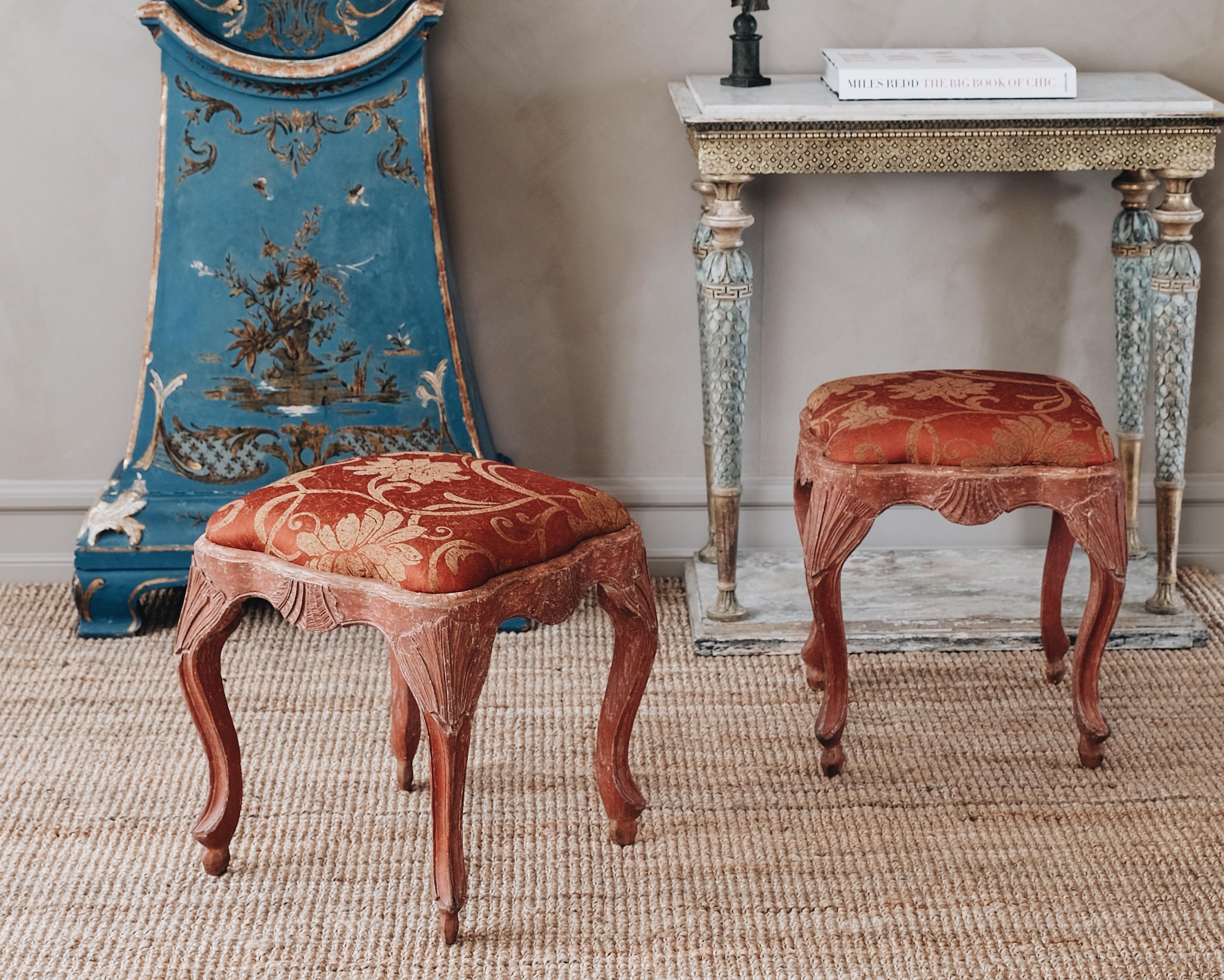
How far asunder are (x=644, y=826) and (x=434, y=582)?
553mm

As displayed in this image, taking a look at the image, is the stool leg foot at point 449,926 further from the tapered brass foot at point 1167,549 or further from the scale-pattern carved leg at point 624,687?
the tapered brass foot at point 1167,549


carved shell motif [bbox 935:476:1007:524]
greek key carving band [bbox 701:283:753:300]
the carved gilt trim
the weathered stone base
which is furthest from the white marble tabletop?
the weathered stone base

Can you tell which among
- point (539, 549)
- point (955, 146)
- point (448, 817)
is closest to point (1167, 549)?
point (955, 146)

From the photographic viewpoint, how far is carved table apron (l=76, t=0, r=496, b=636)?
2.04 metres

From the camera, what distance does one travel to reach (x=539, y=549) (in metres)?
1.37

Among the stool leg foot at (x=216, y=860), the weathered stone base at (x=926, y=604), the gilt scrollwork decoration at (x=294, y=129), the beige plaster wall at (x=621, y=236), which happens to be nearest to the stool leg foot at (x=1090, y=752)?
the weathered stone base at (x=926, y=604)

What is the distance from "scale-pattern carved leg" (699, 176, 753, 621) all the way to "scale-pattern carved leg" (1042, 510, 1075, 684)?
1.65ft

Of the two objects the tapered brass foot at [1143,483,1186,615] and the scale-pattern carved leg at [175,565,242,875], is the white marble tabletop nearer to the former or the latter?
the tapered brass foot at [1143,483,1186,615]

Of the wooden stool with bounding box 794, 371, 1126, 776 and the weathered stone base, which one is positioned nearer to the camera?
the wooden stool with bounding box 794, 371, 1126, 776

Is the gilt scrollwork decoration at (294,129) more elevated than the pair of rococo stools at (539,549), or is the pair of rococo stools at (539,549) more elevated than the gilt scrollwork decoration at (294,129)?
the gilt scrollwork decoration at (294,129)

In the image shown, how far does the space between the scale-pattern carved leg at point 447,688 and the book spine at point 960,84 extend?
1059 millimetres

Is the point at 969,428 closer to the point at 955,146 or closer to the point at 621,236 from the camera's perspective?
the point at 955,146

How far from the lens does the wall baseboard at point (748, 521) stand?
95.8 inches

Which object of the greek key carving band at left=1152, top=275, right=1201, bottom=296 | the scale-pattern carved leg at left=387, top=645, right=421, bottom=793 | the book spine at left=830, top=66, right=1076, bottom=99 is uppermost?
the book spine at left=830, top=66, right=1076, bottom=99
